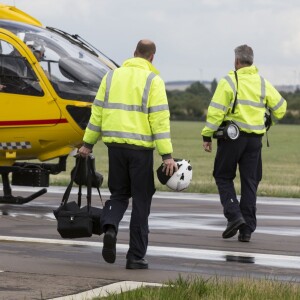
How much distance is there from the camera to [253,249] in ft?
38.0

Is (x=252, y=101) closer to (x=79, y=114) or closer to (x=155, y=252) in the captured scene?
(x=155, y=252)

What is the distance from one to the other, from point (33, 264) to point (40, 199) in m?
7.14

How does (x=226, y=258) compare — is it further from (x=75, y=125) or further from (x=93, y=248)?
(x=75, y=125)

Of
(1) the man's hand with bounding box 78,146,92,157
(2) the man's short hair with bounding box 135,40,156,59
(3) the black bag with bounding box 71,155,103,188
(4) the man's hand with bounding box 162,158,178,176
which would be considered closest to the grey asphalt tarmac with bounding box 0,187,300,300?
(3) the black bag with bounding box 71,155,103,188

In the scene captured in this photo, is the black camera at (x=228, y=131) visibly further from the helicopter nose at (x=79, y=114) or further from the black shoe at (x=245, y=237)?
the helicopter nose at (x=79, y=114)

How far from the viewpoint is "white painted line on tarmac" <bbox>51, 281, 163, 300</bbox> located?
8109 mm

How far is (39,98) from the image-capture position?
1498cm

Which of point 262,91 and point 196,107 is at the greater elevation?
point 262,91

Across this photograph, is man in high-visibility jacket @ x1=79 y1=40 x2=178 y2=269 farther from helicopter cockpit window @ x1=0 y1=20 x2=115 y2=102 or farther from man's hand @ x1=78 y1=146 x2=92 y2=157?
helicopter cockpit window @ x1=0 y1=20 x2=115 y2=102

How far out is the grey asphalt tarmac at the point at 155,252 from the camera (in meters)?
9.11

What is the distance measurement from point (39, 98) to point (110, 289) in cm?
676

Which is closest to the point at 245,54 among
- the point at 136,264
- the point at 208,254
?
the point at 208,254

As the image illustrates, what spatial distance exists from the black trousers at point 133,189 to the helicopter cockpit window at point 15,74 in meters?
5.10

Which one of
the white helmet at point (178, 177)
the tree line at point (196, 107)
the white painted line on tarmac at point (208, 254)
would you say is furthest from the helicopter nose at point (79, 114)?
the tree line at point (196, 107)
